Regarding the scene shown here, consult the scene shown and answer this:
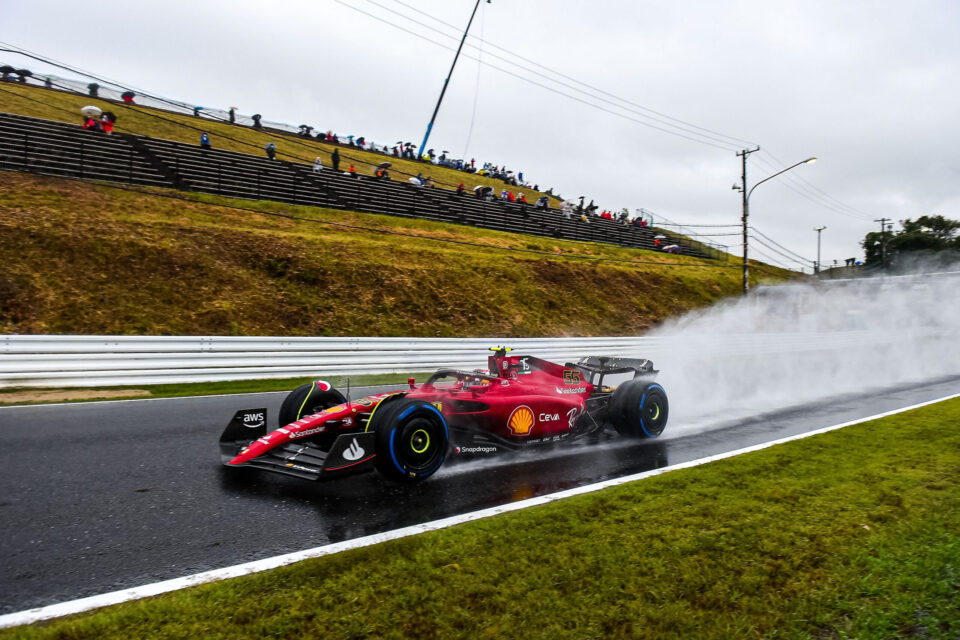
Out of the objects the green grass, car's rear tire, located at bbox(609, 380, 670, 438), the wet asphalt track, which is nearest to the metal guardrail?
the wet asphalt track

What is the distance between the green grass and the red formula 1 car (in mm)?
11017

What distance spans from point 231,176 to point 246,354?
52.2 feet

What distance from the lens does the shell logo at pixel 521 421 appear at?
6.78 meters

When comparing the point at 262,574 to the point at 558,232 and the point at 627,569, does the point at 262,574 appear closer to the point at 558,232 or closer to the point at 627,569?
the point at 627,569

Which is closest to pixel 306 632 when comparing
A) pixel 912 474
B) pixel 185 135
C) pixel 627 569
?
pixel 627 569

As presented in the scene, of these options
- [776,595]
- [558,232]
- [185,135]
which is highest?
[185,135]

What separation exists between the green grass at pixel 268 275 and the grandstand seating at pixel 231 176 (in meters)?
1.13

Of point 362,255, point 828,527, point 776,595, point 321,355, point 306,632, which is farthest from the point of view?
point 362,255

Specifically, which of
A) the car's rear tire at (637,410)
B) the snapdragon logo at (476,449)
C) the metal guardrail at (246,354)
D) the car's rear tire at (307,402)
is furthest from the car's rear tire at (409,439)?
the metal guardrail at (246,354)

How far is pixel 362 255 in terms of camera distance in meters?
23.0

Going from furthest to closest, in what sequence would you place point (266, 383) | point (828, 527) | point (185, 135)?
point (185, 135) < point (266, 383) < point (828, 527)

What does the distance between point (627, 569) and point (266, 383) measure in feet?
34.4

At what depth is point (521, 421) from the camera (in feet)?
22.5

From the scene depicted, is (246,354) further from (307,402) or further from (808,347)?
(808,347)
